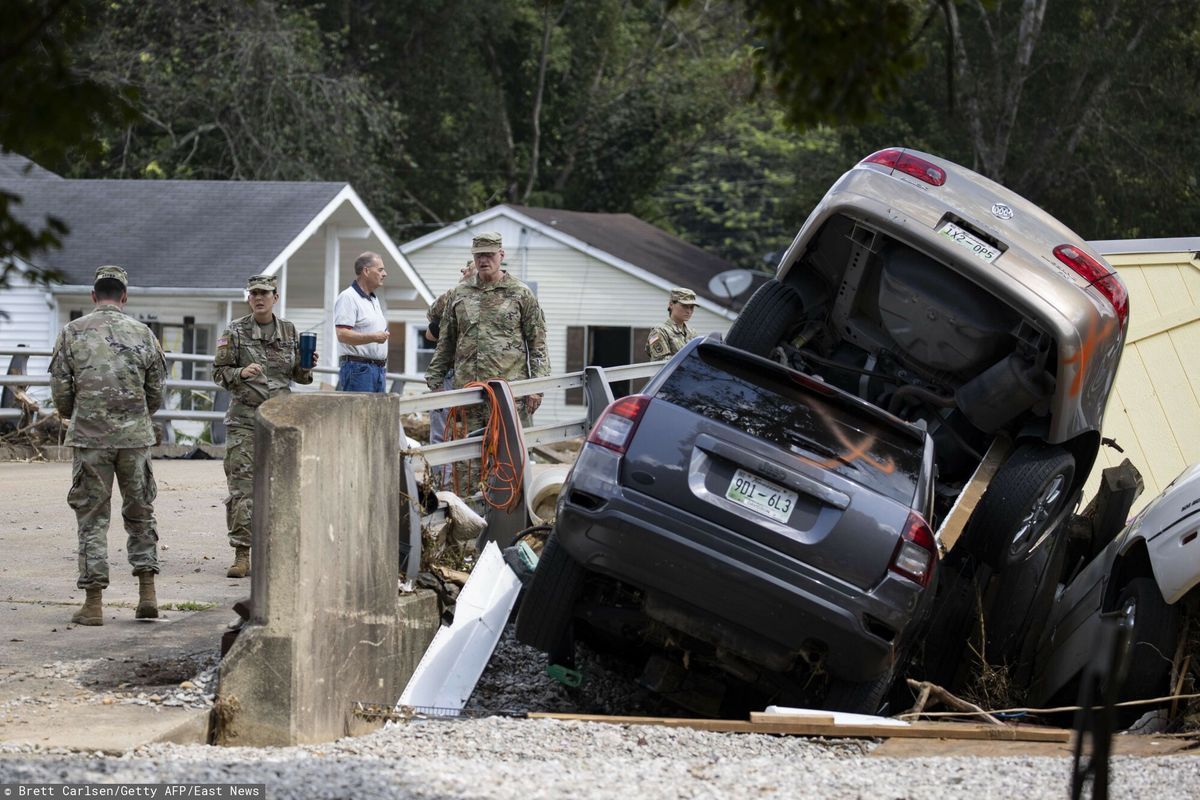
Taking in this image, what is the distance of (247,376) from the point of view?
10352 mm

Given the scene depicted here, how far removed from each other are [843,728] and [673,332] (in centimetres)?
840

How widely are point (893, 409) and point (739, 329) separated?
915 mm

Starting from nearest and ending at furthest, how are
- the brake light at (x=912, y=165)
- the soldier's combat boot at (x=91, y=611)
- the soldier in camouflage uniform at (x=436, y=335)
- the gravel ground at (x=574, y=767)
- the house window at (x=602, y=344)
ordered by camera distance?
the gravel ground at (x=574, y=767) < the brake light at (x=912, y=165) < the soldier's combat boot at (x=91, y=611) < the soldier in camouflage uniform at (x=436, y=335) < the house window at (x=602, y=344)

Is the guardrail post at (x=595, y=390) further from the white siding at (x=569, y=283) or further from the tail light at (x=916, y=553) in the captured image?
the white siding at (x=569, y=283)

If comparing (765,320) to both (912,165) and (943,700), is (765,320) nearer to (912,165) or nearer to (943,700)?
(912,165)

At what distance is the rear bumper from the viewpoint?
6.41 metres

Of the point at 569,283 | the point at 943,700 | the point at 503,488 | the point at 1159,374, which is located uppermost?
the point at 569,283

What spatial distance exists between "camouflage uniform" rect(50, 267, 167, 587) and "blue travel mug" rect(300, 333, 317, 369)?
1.37m

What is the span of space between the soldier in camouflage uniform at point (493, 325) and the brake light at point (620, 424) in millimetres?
4715

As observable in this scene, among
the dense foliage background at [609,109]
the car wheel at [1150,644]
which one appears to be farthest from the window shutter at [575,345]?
the car wheel at [1150,644]

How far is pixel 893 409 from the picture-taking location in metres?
8.47

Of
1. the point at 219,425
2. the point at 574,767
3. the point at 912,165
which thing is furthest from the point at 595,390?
the point at 219,425

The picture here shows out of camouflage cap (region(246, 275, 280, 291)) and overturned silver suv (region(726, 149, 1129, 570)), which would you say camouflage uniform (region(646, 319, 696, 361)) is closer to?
camouflage cap (region(246, 275, 280, 291))

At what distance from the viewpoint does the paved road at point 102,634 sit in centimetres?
632
